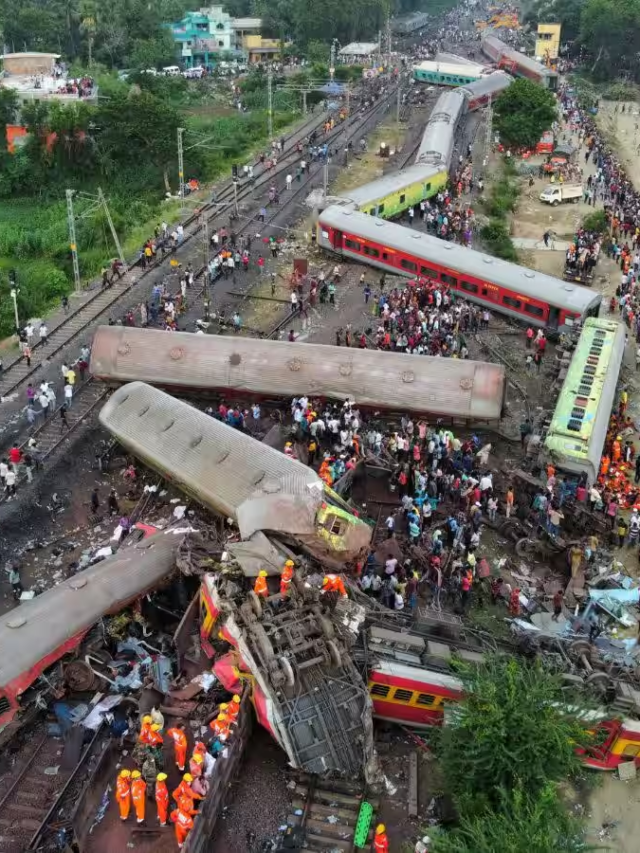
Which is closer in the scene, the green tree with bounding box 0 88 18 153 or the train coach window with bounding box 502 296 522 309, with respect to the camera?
the train coach window with bounding box 502 296 522 309

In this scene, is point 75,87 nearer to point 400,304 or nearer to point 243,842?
point 400,304

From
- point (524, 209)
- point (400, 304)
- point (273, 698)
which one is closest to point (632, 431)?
point (400, 304)

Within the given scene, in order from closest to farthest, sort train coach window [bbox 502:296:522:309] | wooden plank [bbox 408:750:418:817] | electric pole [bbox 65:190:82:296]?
1. wooden plank [bbox 408:750:418:817]
2. electric pole [bbox 65:190:82:296]
3. train coach window [bbox 502:296:522:309]

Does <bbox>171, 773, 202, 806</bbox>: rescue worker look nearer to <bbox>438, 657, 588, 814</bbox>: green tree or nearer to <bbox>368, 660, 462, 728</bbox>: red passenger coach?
<bbox>368, 660, 462, 728</bbox>: red passenger coach

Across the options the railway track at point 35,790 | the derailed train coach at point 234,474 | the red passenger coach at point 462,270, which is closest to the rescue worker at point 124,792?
the railway track at point 35,790

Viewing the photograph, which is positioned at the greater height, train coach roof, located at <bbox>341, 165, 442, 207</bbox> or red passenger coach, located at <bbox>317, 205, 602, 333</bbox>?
train coach roof, located at <bbox>341, 165, 442, 207</bbox>

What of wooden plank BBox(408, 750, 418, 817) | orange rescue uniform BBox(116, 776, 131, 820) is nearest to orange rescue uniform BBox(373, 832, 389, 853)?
wooden plank BBox(408, 750, 418, 817)

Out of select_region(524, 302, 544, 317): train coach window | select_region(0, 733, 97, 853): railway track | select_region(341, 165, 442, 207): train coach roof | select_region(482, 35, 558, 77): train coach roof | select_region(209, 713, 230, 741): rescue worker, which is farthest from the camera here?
select_region(482, 35, 558, 77): train coach roof
